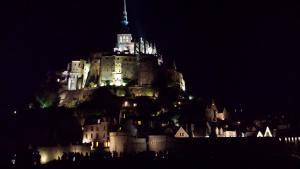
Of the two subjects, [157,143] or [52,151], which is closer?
[52,151]

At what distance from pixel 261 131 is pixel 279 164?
44.3ft

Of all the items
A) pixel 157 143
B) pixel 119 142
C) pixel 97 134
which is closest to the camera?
pixel 119 142

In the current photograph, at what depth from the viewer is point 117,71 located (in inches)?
3408

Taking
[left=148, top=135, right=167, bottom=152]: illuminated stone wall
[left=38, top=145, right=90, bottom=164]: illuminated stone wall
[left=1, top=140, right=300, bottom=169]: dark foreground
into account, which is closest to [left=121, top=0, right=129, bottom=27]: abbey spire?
[left=148, top=135, right=167, bottom=152]: illuminated stone wall

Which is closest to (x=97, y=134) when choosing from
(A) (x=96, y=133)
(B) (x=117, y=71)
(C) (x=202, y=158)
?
(A) (x=96, y=133)

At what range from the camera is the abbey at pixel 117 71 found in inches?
3359

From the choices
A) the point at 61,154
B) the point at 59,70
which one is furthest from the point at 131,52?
the point at 61,154

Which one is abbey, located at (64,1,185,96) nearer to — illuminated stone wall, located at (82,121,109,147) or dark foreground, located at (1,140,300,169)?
illuminated stone wall, located at (82,121,109,147)

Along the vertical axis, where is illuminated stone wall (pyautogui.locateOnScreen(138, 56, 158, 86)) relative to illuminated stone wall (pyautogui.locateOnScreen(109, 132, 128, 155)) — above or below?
above

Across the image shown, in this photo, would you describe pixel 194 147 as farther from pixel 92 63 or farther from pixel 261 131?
pixel 92 63

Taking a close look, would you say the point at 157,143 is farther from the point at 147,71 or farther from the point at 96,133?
the point at 147,71

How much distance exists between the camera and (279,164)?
47812 mm

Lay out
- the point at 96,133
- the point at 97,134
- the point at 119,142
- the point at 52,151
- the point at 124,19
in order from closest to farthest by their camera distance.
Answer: the point at 52,151
the point at 119,142
the point at 97,134
the point at 96,133
the point at 124,19

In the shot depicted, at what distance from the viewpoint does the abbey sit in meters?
85.3
